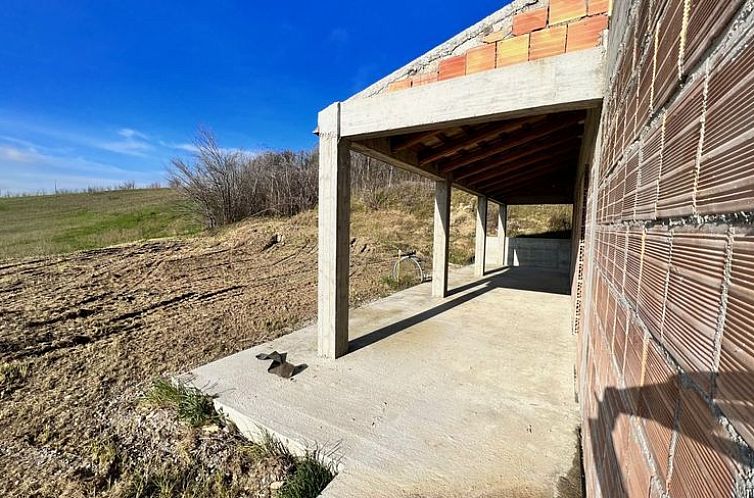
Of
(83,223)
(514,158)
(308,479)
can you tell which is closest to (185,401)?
(308,479)

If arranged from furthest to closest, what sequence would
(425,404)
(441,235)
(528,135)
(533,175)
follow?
1. (533,175)
2. (441,235)
3. (528,135)
4. (425,404)

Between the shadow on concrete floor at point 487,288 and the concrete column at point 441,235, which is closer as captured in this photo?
the shadow on concrete floor at point 487,288

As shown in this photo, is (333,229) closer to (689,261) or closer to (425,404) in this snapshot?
(425,404)

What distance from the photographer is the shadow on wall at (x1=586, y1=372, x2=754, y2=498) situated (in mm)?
351

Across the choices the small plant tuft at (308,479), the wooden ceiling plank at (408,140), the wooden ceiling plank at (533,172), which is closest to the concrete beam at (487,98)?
the wooden ceiling plank at (408,140)

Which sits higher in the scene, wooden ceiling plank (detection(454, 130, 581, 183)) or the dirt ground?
wooden ceiling plank (detection(454, 130, 581, 183))

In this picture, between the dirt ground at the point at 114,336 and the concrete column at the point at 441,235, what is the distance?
114 cm

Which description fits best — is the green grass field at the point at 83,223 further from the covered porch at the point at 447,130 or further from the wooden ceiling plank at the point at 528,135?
the wooden ceiling plank at the point at 528,135

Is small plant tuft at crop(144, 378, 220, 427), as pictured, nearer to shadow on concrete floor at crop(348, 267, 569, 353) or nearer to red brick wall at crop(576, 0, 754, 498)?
shadow on concrete floor at crop(348, 267, 569, 353)

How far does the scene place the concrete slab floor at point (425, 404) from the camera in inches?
78.9

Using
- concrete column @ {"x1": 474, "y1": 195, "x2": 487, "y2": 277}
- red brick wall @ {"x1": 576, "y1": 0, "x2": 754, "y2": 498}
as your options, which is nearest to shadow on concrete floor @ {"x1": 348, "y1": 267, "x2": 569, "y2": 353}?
concrete column @ {"x1": 474, "y1": 195, "x2": 487, "y2": 277}

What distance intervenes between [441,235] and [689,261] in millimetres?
5501

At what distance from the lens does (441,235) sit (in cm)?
595

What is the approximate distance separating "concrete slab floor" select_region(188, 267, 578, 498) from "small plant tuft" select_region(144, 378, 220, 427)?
0.38ft
